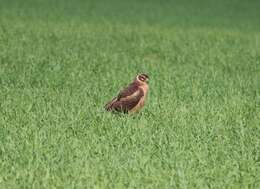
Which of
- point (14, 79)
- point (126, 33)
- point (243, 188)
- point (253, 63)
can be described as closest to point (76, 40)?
point (126, 33)

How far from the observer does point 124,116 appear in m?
8.70

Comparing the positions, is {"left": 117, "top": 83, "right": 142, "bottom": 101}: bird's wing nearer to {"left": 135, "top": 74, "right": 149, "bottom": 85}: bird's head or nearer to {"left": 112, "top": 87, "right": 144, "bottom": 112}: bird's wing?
{"left": 112, "top": 87, "right": 144, "bottom": 112}: bird's wing

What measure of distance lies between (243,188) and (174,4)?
3202cm

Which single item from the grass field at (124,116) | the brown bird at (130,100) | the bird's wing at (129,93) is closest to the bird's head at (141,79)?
the brown bird at (130,100)

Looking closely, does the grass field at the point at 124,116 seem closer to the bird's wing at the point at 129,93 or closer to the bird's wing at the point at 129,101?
the bird's wing at the point at 129,101

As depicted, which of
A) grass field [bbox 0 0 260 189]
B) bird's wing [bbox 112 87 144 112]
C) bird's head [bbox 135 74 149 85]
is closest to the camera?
grass field [bbox 0 0 260 189]

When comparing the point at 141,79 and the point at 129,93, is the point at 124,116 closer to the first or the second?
the point at 129,93

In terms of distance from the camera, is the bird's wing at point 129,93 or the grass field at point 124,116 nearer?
the grass field at point 124,116

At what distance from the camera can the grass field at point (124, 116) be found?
652 centimetres

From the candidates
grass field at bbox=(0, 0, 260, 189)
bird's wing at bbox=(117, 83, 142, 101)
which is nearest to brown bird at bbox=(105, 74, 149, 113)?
bird's wing at bbox=(117, 83, 142, 101)

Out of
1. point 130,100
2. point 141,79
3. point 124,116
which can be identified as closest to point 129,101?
point 130,100

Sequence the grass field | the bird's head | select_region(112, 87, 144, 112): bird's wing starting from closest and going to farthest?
the grass field < select_region(112, 87, 144, 112): bird's wing < the bird's head

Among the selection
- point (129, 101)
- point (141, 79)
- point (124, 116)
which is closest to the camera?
point (129, 101)

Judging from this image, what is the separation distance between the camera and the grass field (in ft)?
21.4
